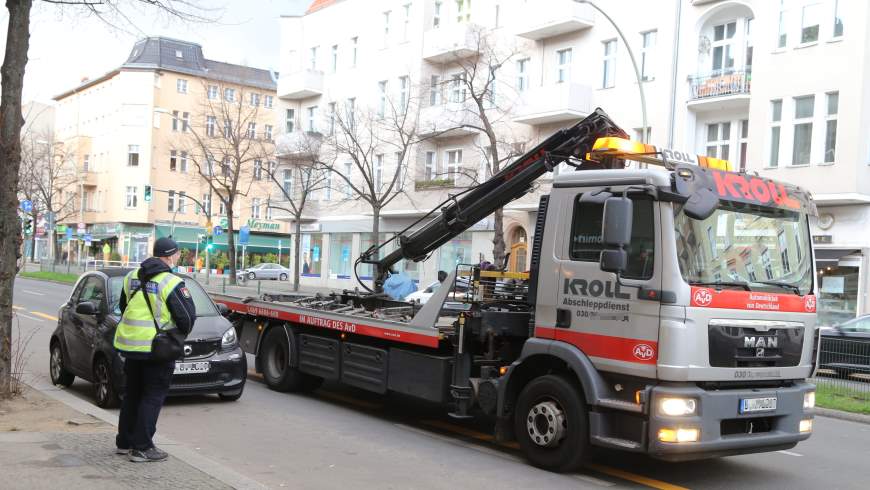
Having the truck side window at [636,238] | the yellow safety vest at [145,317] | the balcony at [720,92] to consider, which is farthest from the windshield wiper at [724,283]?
the balcony at [720,92]

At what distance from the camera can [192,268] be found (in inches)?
2584

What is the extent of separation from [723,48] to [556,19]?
642 cm

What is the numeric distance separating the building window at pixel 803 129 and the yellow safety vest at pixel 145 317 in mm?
21513

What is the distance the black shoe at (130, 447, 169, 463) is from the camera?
641cm

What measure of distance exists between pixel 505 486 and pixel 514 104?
90.2ft

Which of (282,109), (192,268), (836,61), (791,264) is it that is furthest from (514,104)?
(192,268)

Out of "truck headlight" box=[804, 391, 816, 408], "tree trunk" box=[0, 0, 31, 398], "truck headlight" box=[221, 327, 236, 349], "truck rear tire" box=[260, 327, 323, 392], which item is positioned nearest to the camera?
"truck headlight" box=[804, 391, 816, 408]

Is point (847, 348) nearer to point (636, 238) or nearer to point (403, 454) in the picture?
point (636, 238)

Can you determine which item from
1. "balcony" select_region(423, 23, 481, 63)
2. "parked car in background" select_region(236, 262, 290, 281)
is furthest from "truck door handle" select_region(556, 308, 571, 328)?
"parked car in background" select_region(236, 262, 290, 281)

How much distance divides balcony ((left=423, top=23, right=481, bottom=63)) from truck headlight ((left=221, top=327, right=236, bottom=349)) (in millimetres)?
26251

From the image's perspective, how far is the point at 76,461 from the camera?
631cm

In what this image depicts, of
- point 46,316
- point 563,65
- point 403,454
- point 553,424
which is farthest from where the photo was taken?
point 563,65

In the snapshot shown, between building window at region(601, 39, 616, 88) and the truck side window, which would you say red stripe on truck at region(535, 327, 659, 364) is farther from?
building window at region(601, 39, 616, 88)

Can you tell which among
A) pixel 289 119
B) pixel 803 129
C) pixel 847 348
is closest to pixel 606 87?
pixel 803 129
